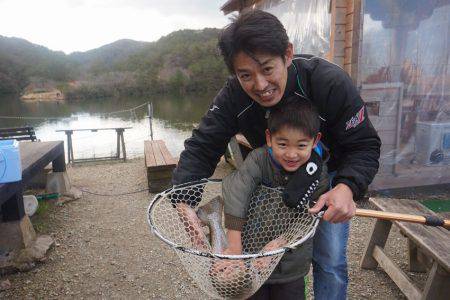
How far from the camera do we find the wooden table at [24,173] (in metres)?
3.17

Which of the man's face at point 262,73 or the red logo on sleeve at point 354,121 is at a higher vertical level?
the man's face at point 262,73

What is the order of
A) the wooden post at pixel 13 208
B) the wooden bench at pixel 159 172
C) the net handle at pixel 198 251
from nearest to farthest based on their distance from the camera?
the net handle at pixel 198 251 → the wooden post at pixel 13 208 → the wooden bench at pixel 159 172

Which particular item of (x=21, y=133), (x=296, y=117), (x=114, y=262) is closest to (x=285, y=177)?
(x=296, y=117)

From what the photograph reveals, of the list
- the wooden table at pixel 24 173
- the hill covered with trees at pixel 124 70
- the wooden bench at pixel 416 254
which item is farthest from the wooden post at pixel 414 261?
the hill covered with trees at pixel 124 70

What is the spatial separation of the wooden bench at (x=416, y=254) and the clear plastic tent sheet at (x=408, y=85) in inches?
82.1

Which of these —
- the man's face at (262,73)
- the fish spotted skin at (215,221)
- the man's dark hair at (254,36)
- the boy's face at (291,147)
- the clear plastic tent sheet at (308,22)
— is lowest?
the fish spotted skin at (215,221)

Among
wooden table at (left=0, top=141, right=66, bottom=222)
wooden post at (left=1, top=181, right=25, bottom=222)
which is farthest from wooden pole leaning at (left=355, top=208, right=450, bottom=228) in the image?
wooden post at (left=1, top=181, right=25, bottom=222)

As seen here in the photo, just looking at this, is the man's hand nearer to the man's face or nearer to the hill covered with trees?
the man's face

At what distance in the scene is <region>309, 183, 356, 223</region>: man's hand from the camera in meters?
Answer: 1.42

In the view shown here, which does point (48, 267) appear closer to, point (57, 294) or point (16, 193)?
point (57, 294)

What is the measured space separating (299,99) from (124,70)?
5629cm

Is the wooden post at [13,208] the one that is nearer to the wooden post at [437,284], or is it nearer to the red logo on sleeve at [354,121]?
the red logo on sleeve at [354,121]

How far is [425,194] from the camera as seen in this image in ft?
17.4

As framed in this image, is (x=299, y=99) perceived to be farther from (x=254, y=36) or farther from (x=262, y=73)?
(x=254, y=36)
